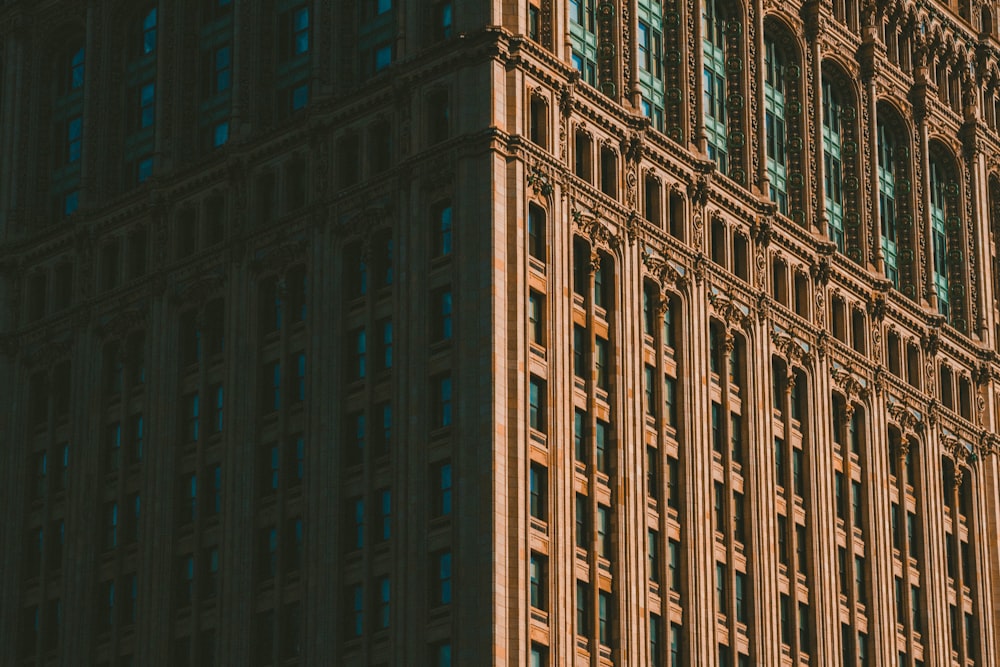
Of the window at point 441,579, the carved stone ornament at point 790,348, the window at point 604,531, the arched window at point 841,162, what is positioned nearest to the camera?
the window at point 441,579

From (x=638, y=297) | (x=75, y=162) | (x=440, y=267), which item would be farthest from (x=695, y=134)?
(x=75, y=162)

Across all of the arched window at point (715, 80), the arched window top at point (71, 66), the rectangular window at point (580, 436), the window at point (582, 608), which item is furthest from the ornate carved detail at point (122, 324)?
the arched window at point (715, 80)

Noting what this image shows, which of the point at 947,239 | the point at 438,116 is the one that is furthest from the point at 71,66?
the point at 947,239

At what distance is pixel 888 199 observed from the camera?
138500 mm

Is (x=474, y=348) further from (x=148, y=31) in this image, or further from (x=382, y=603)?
(x=148, y=31)

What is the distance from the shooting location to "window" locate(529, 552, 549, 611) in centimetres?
10362

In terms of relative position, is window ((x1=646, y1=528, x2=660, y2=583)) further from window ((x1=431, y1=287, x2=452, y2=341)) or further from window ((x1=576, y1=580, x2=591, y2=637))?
window ((x1=431, y1=287, x2=452, y2=341))

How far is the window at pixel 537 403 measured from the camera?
→ 107 m

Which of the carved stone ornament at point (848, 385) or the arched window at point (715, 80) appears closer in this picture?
the arched window at point (715, 80)

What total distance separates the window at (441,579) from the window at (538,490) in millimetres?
3780

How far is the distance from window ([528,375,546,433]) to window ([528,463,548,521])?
→ 5.45 ft

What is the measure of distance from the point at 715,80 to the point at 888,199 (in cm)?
1546

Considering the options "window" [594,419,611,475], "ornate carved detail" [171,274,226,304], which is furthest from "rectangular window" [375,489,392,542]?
"ornate carved detail" [171,274,226,304]

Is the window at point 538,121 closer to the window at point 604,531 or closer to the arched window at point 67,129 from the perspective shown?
the window at point 604,531
